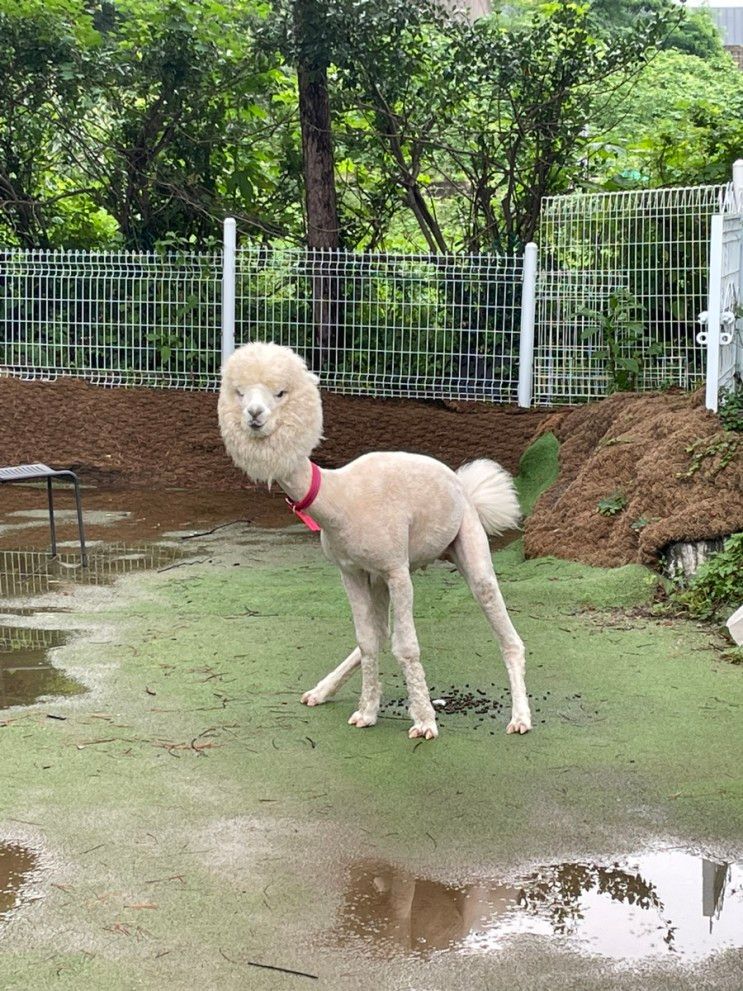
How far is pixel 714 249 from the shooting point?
8328 mm

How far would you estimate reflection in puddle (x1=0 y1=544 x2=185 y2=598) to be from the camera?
758 cm

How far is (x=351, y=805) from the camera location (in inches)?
169

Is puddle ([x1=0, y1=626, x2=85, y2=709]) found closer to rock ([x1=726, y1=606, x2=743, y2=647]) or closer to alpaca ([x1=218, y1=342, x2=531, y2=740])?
alpaca ([x1=218, y1=342, x2=531, y2=740])

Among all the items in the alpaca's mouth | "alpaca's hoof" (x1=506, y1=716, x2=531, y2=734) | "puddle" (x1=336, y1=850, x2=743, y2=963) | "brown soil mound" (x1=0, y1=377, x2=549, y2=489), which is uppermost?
the alpaca's mouth

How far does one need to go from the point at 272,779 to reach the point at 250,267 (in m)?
9.63

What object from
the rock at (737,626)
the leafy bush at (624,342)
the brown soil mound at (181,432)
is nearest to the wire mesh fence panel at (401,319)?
the brown soil mound at (181,432)

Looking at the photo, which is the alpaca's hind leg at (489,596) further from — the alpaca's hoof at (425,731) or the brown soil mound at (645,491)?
the brown soil mound at (645,491)

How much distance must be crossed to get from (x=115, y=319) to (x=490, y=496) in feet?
30.6

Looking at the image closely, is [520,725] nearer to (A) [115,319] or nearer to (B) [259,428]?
(B) [259,428]

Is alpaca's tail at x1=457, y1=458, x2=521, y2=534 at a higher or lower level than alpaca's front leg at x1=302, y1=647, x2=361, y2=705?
higher

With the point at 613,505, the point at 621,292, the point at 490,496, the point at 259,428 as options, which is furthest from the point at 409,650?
the point at 621,292

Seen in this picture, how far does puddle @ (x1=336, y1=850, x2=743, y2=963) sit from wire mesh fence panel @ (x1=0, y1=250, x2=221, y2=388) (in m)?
10.1

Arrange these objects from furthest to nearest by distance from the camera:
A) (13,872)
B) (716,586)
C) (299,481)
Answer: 1. (716,586)
2. (299,481)
3. (13,872)

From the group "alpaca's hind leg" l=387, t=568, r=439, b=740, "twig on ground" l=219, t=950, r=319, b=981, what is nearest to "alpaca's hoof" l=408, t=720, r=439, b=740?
"alpaca's hind leg" l=387, t=568, r=439, b=740
